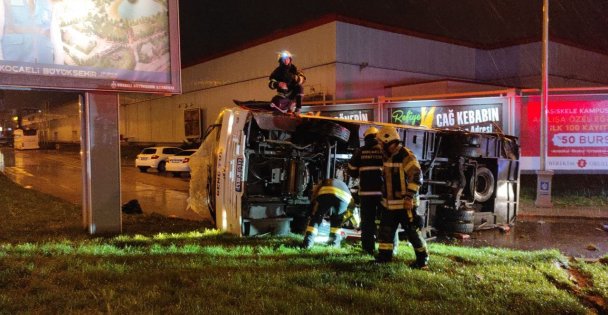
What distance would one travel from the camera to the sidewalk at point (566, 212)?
1157cm

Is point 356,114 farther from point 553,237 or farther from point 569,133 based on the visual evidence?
point 553,237

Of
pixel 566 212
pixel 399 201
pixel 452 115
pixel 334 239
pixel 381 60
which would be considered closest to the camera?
pixel 399 201

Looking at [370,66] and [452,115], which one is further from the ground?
[370,66]

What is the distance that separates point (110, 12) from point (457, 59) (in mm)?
24978

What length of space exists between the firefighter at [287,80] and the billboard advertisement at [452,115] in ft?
22.8

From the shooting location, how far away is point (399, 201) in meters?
6.04

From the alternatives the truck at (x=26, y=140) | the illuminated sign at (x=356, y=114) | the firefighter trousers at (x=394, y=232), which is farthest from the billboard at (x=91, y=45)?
the truck at (x=26, y=140)

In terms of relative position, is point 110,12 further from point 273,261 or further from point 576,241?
point 576,241

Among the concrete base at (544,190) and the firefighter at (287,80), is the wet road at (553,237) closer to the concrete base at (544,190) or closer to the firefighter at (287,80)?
the concrete base at (544,190)

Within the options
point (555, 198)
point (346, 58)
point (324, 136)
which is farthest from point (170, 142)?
point (324, 136)

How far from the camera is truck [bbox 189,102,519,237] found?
7242mm

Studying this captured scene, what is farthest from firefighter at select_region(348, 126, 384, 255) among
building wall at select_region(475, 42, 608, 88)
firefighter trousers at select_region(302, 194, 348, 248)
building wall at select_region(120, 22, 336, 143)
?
building wall at select_region(475, 42, 608, 88)

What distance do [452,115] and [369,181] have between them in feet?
32.5

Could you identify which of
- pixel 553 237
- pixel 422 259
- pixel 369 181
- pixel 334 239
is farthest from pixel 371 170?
pixel 553 237
